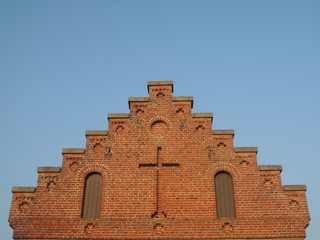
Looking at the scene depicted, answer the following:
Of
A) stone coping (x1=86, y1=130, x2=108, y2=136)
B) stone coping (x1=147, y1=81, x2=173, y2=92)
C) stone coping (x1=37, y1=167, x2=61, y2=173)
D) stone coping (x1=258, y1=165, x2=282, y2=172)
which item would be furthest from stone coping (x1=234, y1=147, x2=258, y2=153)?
stone coping (x1=37, y1=167, x2=61, y2=173)

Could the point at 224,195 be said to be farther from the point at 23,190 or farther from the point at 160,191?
the point at 23,190

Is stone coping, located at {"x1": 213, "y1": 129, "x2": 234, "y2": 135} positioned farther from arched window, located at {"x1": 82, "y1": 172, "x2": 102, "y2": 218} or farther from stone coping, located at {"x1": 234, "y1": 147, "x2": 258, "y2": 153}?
arched window, located at {"x1": 82, "y1": 172, "x2": 102, "y2": 218}

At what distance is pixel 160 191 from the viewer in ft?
43.7

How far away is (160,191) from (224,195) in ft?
7.63

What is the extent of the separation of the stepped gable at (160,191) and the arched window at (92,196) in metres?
0.04

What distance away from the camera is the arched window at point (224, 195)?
13.0 m

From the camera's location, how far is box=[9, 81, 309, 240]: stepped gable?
498 inches

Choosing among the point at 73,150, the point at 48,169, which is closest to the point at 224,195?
the point at 73,150

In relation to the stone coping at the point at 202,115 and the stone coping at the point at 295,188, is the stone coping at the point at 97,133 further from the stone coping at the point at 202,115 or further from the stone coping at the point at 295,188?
the stone coping at the point at 295,188

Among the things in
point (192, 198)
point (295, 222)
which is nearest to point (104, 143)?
point (192, 198)

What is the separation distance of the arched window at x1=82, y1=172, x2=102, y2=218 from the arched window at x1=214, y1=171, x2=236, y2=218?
431cm

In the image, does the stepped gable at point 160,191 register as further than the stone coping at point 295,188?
No

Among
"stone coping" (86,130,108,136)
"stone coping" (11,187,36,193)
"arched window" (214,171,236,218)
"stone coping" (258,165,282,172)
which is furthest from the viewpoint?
"stone coping" (86,130,108,136)

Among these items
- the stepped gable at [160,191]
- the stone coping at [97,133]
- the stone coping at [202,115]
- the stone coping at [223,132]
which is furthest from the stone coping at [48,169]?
the stone coping at [223,132]
